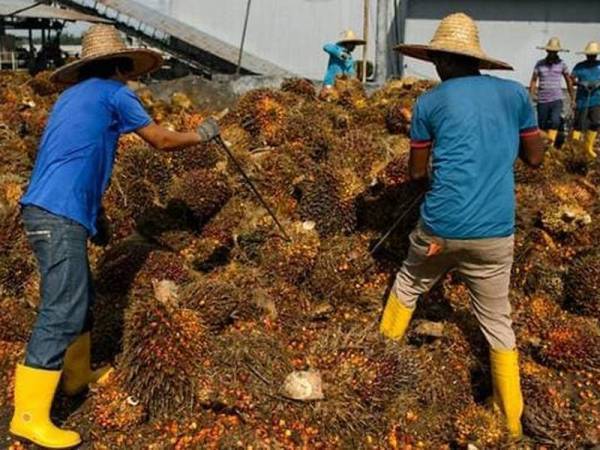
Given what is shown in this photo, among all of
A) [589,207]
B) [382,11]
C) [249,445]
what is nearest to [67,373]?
[249,445]

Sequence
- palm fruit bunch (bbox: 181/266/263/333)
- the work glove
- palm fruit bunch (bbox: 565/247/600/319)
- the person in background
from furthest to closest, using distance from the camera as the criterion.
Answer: the person in background → palm fruit bunch (bbox: 565/247/600/319) → palm fruit bunch (bbox: 181/266/263/333) → the work glove

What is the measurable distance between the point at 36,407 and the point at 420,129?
256 cm

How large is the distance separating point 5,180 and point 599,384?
206 inches

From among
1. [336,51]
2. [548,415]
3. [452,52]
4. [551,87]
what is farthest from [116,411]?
[551,87]

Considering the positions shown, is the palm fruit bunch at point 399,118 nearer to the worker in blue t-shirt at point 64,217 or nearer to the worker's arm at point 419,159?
the worker's arm at point 419,159

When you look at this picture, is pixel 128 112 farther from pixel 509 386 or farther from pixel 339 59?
pixel 339 59

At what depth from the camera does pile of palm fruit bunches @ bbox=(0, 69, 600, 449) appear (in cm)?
363

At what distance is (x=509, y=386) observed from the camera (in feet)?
11.7

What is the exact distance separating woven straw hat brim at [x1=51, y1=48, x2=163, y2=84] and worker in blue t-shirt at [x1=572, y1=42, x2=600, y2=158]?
24.8 ft

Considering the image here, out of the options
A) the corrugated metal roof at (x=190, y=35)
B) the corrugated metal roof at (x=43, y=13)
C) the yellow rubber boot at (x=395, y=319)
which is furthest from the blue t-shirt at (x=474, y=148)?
the corrugated metal roof at (x=43, y=13)

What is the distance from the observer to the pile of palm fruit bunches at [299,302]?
3.63m

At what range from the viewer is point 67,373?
3.88 meters

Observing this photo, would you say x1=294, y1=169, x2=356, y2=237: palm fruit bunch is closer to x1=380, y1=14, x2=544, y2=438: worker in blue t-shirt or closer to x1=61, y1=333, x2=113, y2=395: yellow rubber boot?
x1=380, y1=14, x2=544, y2=438: worker in blue t-shirt

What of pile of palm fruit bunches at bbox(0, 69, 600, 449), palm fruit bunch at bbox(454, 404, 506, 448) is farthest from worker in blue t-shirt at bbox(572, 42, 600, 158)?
palm fruit bunch at bbox(454, 404, 506, 448)
